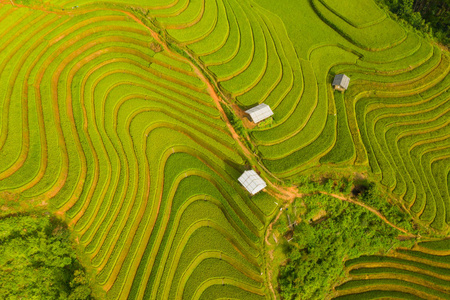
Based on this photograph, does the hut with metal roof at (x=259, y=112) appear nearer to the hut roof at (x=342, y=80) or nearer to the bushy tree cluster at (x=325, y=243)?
the bushy tree cluster at (x=325, y=243)

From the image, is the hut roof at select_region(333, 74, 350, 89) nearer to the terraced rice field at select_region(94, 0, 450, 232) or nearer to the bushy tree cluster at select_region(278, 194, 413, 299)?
the terraced rice field at select_region(94, 0, 450, 232)

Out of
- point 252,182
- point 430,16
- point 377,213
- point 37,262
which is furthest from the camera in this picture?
point 430,16

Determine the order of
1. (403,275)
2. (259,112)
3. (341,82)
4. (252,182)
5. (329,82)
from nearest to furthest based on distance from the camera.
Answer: (252,182) → (259,112) → (403,275) → (341,82) → (329,82)

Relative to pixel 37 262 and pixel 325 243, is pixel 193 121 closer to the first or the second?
pixel 37 262

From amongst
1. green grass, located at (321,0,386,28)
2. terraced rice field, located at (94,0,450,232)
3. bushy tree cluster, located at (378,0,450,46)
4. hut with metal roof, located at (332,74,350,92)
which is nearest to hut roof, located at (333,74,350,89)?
hut with metal roof, located at (332,74,350,92)

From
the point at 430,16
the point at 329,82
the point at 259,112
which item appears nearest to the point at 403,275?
the point at 329,82

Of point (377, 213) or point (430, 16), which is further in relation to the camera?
point (430, 16)

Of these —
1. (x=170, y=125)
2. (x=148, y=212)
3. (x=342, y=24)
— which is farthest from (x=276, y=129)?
(x=342, y=24)

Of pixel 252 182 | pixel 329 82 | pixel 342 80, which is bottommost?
pixel 252 182
